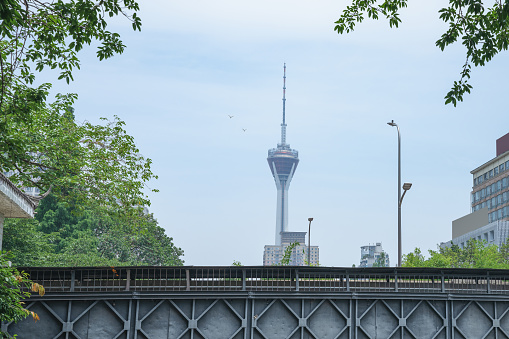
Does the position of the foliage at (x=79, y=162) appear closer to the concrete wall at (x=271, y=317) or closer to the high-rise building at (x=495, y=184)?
the concrete wall at (x=271, y=317)

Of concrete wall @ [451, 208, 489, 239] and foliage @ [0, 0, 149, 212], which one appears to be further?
concrete wall @ [451, 208, 489, 239]

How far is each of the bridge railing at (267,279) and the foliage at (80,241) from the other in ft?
23.6

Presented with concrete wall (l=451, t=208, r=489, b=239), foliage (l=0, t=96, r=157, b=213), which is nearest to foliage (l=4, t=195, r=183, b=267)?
foliage (l=0, t=96, r=157, b=213)

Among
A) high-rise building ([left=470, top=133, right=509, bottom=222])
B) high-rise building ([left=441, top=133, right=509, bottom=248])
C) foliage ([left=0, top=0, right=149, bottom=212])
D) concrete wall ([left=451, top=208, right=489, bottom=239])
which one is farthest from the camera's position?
concrete wall ([left=451, top=208, right=489, bottom=239])

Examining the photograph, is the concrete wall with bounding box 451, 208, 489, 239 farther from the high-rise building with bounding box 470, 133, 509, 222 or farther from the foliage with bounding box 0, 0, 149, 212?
the foliage with bounding box 0, 0, 149, 212

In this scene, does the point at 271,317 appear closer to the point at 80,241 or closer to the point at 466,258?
the point at 80,241

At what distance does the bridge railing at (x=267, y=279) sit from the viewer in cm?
2414

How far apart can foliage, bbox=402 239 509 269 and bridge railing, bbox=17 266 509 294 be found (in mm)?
40711

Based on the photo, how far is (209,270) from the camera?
972 inches

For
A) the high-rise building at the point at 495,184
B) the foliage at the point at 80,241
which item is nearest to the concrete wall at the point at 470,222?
the high-rise building at the point at 495,184

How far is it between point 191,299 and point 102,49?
1163 centimetres

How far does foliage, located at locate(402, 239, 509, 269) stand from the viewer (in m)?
71.2

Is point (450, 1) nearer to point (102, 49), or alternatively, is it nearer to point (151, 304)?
point (102, 49)

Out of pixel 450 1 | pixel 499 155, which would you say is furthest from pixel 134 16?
pixel 499 155
